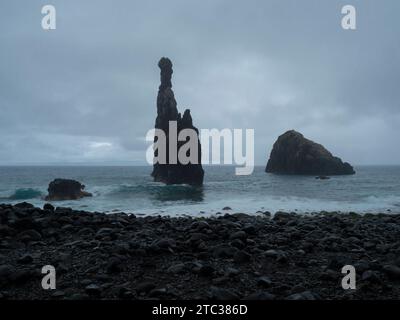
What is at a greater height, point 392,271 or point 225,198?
point 392,271

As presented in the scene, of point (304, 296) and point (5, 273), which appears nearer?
point (304, 296)

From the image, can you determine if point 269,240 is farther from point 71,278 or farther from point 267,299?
point 71,278

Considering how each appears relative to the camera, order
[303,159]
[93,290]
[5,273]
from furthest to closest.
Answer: [303,159], [5,273], [93,290]

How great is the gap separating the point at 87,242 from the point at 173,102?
214ft

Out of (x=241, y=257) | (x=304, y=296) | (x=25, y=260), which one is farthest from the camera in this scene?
(x=241, y=257)

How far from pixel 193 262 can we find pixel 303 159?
110m

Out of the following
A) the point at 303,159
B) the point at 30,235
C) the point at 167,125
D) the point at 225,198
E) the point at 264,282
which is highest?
the point at 167,125

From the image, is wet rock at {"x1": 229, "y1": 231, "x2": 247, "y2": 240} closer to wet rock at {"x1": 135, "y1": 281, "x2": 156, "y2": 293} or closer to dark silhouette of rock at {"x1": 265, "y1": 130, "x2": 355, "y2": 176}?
wet rock at {"x1": 135, "y1": 281, "x2": 156, "y2": 293}

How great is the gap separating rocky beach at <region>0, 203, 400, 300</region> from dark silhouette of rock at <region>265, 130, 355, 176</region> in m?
104

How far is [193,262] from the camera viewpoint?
7.44 m

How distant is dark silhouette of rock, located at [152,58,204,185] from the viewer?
6219cm

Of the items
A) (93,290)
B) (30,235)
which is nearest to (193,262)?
(93,290)

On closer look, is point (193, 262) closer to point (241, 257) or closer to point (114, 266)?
point (241, 257)

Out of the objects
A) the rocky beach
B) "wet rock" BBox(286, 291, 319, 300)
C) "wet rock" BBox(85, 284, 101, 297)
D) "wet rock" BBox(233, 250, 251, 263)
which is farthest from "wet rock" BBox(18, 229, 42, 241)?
"wet rock" BBox(286, 291, 319, 300)
